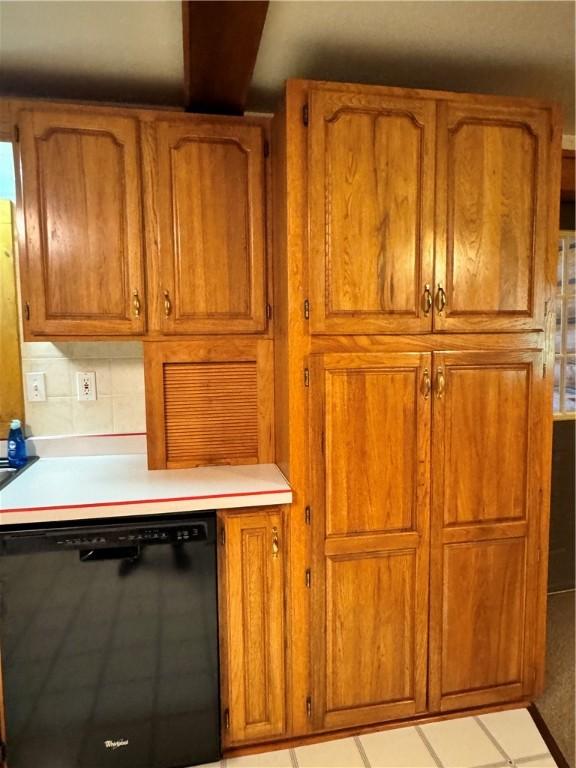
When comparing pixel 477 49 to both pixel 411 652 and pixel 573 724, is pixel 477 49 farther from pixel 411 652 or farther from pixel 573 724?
pixel 573 724

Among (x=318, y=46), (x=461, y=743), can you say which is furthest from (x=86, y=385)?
(x=461, y=743)

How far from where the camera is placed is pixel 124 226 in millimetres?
1688

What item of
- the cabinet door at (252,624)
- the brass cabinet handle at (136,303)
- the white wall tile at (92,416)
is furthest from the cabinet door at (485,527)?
the white wall tile at (92,416)

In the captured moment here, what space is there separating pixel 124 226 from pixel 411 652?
1.86 meters

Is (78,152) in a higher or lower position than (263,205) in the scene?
higher

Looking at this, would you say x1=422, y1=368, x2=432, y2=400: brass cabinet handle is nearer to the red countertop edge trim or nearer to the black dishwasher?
the red countertop edge trim

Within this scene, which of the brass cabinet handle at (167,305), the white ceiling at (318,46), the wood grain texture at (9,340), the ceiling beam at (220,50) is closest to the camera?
the ceiling beam at (220,50)

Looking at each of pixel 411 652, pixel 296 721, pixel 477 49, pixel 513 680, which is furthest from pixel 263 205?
pixel 513 680

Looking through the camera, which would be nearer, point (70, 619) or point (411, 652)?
point (70, 619)

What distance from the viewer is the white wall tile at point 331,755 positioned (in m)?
1.59

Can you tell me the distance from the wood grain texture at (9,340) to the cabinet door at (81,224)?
36cm

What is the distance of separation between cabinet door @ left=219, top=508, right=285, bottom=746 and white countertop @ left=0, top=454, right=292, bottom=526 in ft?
0.28

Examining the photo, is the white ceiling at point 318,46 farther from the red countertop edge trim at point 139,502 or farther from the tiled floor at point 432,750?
the tiled floor at point 432,750

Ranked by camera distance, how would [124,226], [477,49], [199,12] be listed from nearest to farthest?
[199,12]
[477,49]
[124,226]
